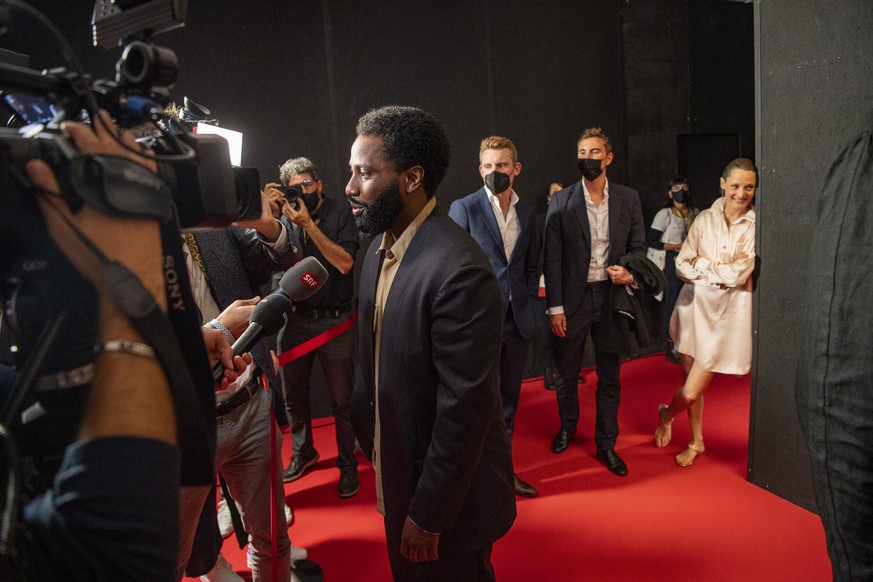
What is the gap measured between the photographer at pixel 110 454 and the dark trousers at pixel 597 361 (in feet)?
9.78

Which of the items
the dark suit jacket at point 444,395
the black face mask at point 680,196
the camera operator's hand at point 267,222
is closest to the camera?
the camera operator's hand at point 267,222

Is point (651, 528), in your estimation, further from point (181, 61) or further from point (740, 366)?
point (181, 61)

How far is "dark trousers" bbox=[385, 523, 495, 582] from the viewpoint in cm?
154

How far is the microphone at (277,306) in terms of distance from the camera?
4.48ft

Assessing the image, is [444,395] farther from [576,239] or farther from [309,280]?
[576,239]

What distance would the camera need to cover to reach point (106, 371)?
0.63m

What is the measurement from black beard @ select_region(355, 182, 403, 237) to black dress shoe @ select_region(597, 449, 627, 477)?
7.23ft

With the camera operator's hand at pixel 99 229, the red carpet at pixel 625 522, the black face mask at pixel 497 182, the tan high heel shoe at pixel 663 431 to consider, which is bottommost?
the red carpet at pixel 625 522

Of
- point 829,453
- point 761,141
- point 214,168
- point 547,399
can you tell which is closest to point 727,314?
point 761,141

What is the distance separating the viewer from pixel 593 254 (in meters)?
3.42

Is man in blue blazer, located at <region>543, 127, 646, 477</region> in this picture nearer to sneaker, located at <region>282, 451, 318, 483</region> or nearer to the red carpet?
the red carpet

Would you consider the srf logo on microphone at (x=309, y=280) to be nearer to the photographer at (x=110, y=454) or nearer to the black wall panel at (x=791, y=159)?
the photographer at (x=110, y=454)

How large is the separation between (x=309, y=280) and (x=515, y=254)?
6.27 feet

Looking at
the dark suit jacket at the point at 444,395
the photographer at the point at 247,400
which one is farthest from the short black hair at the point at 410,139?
the photographer at the point at 247,400
